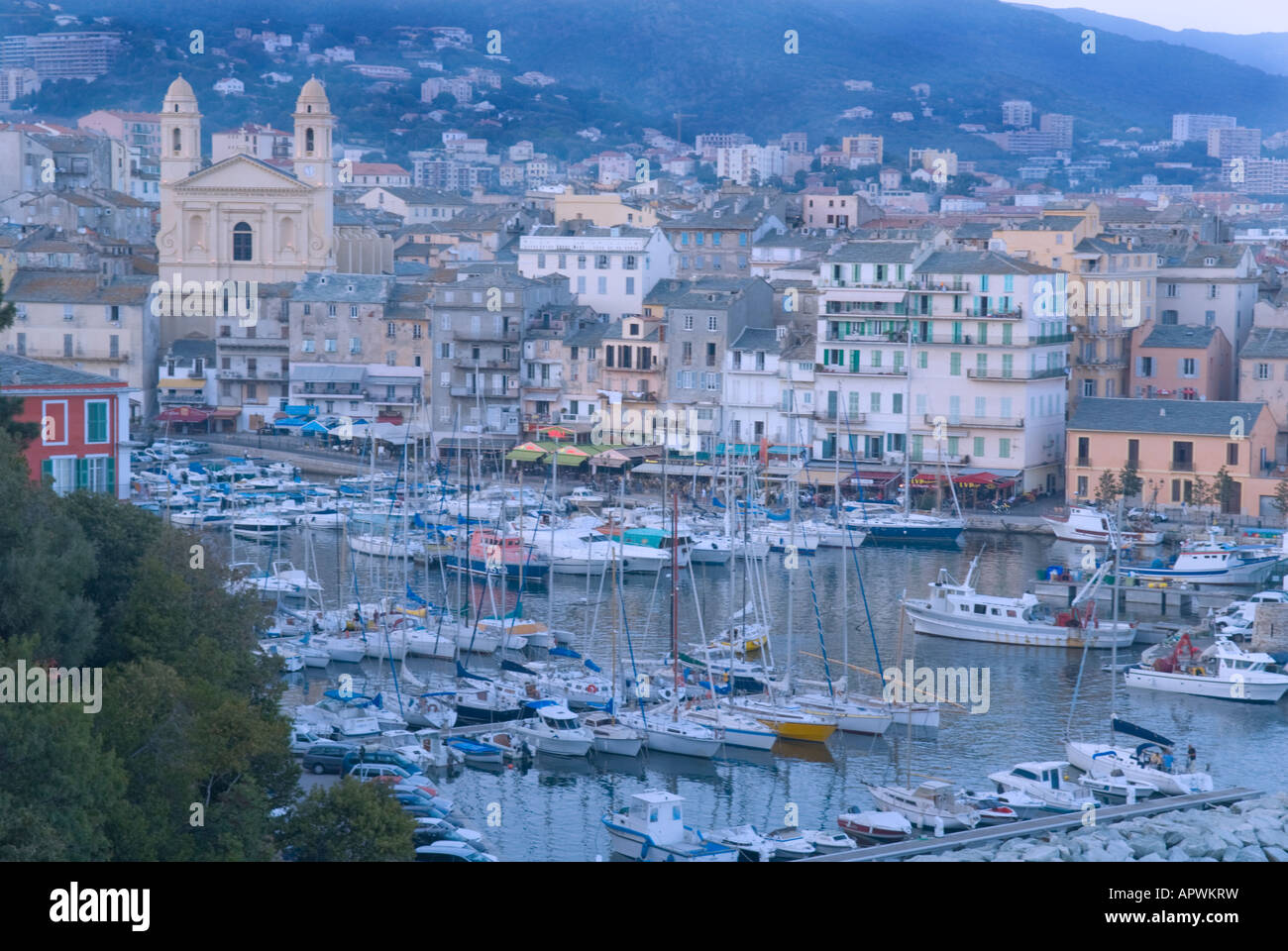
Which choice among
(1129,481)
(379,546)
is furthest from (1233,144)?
(379,546)

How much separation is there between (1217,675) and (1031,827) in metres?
5.31

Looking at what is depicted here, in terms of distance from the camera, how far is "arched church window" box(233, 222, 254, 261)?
33.4 m

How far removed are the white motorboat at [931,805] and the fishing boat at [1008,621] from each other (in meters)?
5.79

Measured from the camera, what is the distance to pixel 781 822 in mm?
12578

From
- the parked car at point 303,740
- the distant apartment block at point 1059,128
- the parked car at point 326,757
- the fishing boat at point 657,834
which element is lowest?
the fishing boat at point 657,834

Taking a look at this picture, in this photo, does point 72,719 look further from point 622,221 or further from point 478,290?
point 622,221

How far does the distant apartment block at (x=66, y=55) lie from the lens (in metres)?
72.2

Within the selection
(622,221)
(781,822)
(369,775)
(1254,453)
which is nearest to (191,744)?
(369,775)

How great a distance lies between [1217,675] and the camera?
16.4 metres

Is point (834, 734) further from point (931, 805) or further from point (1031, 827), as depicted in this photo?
point (1031, 827)

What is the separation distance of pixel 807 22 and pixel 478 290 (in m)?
72.5

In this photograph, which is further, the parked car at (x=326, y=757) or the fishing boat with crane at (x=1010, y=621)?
the fishing boat with crane at (x=1010, y=621)

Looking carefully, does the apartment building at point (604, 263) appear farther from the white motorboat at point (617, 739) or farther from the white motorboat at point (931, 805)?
the white motorboat at point (931, 805)

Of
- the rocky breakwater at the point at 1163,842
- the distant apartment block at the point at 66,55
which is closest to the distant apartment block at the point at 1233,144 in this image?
the distant apartment block at the point at 66,55
